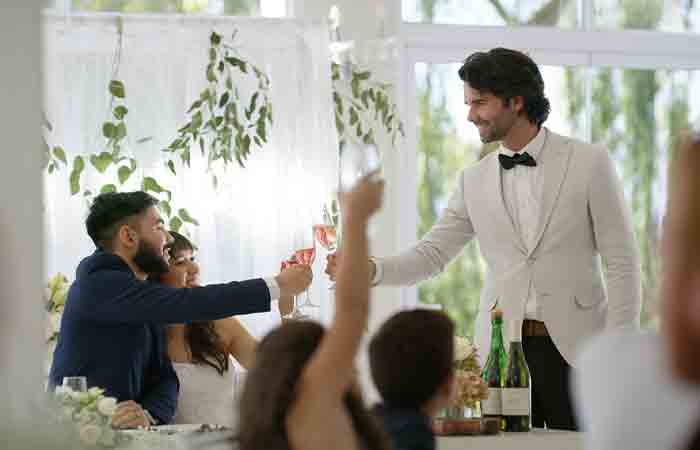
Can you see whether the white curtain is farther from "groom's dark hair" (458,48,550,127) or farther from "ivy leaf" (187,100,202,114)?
"groom's dark hair" (458,48,550,127)

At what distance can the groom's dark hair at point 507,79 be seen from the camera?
12.3ft

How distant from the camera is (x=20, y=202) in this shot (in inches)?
51.6

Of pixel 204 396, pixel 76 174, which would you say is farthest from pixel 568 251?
pixel 76 174

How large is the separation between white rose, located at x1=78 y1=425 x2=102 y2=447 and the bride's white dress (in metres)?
1.36

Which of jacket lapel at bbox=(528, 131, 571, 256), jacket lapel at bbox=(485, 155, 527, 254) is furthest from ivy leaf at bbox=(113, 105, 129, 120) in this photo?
jacket lapel at bbox=(528, 131, 571, 256)

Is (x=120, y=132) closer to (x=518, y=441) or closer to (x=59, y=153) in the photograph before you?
(x=59, y=153)

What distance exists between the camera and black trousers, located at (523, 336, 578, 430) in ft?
11.3

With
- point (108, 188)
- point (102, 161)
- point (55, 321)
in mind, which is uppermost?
point (102, 161)

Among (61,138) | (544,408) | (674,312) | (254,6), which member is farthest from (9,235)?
(254,6)

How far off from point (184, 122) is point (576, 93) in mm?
2071

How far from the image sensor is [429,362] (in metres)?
1.94

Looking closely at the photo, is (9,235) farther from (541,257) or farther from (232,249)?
(232,249)

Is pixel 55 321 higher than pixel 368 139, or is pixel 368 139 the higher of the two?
pixel 368 139

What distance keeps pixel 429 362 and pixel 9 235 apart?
85 centimetres
